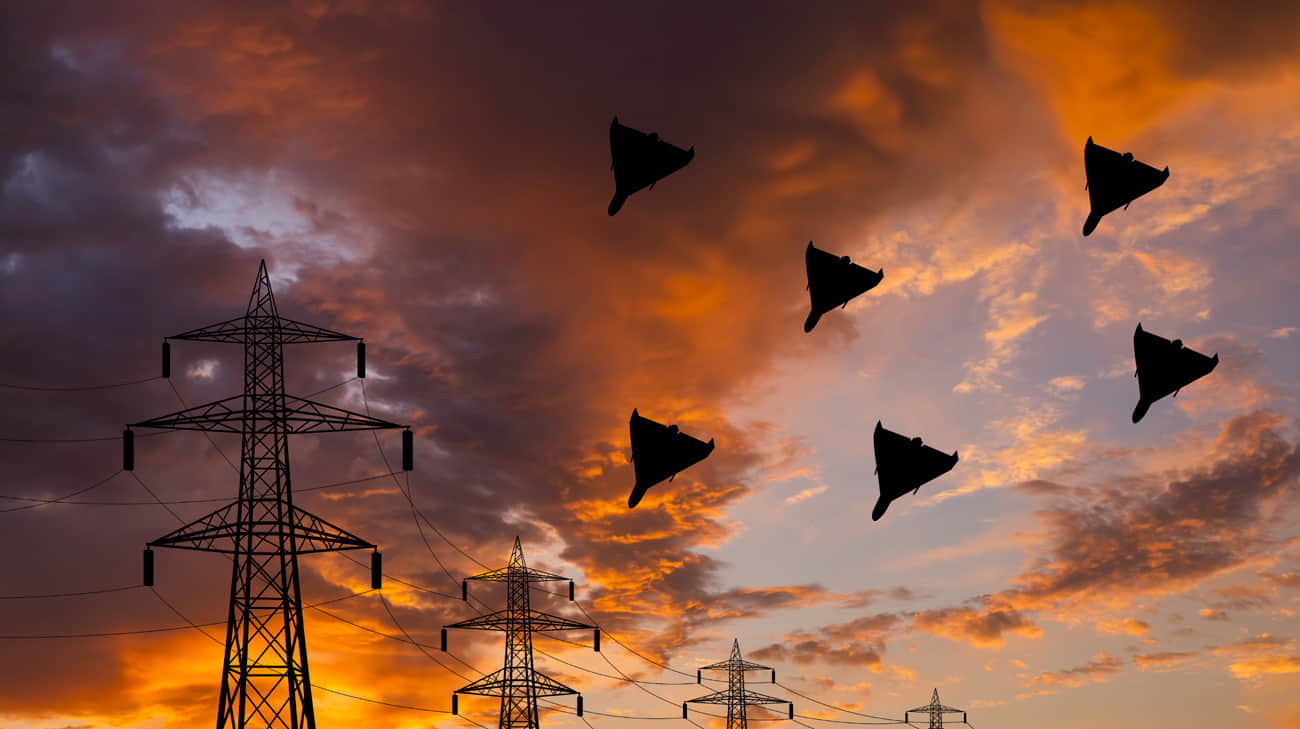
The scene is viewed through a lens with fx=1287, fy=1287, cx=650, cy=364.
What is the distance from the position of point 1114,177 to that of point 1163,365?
4.61 meters

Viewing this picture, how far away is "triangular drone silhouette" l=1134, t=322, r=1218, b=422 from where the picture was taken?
29.9m

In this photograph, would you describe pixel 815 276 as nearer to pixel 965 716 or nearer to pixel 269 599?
pixel 269 599

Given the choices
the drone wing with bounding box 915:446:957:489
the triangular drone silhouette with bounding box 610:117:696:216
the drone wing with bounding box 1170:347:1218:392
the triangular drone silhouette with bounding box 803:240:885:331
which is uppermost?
the triangular drone silhouette with bounding box 610:117:696:216

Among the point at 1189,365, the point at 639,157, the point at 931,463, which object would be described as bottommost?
the point at 931,463

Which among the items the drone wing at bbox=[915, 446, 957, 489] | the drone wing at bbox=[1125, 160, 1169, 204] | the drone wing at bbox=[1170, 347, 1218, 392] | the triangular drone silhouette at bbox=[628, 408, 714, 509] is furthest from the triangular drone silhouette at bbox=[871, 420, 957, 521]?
the drone wing at bbox=[1125, 160, 1169, 204]

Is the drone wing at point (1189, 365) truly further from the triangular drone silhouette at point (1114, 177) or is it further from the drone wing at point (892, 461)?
the drone wing at point (892, 461)

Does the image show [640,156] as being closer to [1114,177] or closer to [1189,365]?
[1114,177]

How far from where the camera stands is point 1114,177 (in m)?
30.7

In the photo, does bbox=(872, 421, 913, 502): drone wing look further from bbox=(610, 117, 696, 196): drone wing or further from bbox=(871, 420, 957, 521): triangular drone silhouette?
bbox=(610, 117, 696, 196): drone wing

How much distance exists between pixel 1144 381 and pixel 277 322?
108 ft

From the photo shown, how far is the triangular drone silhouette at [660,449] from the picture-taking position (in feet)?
90.7

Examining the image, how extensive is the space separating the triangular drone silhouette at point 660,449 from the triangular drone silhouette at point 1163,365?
34.5 feet

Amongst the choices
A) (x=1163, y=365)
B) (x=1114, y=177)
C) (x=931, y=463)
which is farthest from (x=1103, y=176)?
(x=931, y=463)

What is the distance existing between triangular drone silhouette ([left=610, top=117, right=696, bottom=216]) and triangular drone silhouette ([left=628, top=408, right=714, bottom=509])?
4935 mm
